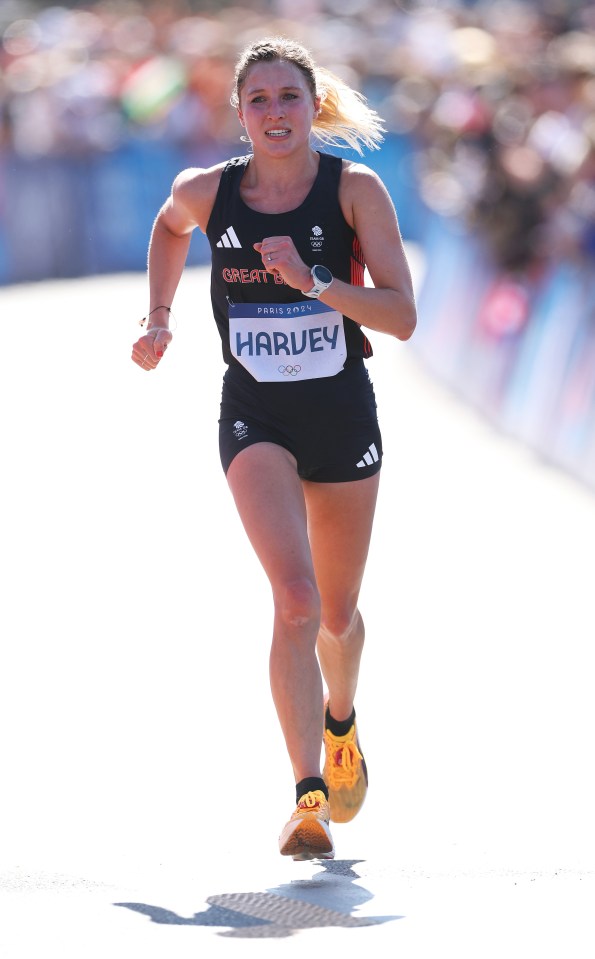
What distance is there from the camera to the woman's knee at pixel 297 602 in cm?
470

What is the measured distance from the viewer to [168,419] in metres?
12.9

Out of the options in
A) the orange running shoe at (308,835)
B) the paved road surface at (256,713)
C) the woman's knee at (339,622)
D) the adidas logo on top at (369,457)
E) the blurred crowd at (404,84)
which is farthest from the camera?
the blurred crowd at (404,84)

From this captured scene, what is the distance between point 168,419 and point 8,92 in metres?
10.2

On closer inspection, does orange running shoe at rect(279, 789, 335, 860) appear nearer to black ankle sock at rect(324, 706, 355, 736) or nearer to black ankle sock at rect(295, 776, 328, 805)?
black ankle sock at rect(295, 776, 328, 805)

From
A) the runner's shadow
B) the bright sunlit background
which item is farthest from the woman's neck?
the bright sunlit background

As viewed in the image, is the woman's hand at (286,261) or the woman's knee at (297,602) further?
the woman's knee at (297,602)

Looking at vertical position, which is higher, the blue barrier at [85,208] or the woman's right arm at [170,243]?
the blue barrier at [85,208]

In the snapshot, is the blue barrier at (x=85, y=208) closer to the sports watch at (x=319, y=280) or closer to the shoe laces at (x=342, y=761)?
the shoe laces at (x=342, y=761)

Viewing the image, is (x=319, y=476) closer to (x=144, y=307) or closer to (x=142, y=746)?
(x=142, y=746)

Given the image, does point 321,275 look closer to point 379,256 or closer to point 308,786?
point 379,256

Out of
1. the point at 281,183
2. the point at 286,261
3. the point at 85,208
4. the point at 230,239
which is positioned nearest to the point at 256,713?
the point at 230,239

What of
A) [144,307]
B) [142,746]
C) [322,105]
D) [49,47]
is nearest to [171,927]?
[142,746]

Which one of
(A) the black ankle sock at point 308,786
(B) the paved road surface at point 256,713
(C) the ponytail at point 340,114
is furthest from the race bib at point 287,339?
(B) the paved road surface at point 256,713

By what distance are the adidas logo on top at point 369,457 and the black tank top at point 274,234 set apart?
30cm
